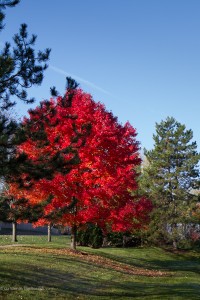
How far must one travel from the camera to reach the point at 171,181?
4531cm

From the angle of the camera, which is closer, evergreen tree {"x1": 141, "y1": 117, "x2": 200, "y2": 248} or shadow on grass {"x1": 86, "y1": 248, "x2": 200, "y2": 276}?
shadow on grass {"x1": 86, "y1": 248, "x2": 200, "y2": 276}

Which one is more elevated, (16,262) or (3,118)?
(3,118)

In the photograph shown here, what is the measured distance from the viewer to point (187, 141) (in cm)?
4594

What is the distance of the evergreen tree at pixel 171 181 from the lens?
141 ft

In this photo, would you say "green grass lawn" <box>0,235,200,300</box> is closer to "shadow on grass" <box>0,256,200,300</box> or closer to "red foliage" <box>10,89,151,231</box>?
"shadow on grass" <box>0,256,200,300</box>

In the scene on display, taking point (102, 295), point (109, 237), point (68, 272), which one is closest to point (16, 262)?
point (68, 272)

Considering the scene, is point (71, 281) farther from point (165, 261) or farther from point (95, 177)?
point (165, 261)

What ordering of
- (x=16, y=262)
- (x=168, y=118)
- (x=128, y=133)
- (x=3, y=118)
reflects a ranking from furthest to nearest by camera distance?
1. (x=168, y=118)
2. (x=128, y=133)
3. (x=16, y=262)
4. (x=3, y=118)

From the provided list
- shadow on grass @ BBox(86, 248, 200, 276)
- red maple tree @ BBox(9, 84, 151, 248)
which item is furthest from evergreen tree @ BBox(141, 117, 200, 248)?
red maple tree @ BBox(9, 84, 151, 248)

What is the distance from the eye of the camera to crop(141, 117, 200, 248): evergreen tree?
42.9 meters

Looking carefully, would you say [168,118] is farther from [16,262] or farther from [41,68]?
[41,68]

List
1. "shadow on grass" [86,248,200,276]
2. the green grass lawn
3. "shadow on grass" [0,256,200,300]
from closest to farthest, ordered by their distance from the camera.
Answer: the green grass lawn → "shadow on grass" [0,256,200,300] → "shadow on grass" [86,248,200,276]

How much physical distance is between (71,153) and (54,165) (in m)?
1.06

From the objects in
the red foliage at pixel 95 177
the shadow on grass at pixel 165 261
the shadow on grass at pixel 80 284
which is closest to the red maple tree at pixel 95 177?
the red foliage at pixel 95 177
